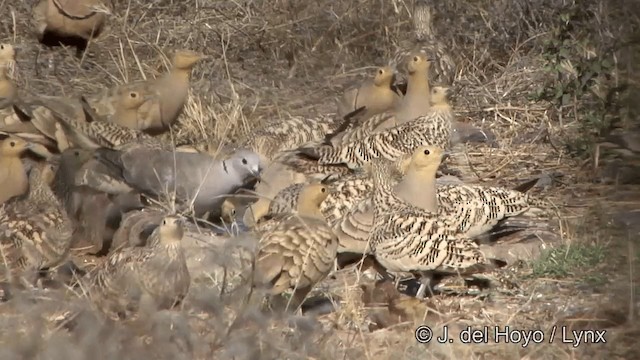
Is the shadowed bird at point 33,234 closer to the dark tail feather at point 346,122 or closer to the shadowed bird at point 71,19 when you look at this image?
the dark tail feather at point 346,122

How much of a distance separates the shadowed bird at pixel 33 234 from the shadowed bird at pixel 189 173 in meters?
0.79

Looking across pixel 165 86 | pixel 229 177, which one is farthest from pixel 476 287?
pixel 165 86

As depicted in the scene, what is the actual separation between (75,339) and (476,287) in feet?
8.51

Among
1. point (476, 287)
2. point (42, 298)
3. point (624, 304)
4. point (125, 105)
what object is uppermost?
point (624, 304)

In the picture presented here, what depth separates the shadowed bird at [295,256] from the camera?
5762 millimetres

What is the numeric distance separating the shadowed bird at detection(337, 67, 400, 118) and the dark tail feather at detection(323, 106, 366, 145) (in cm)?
12

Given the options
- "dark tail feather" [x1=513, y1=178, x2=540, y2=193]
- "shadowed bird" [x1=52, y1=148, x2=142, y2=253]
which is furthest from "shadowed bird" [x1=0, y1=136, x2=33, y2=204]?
"dark tail feather" [x1=513, y1=178, x2=540, y2=193]

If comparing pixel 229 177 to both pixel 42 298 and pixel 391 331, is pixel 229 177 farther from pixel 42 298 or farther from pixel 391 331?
pixel 42 298

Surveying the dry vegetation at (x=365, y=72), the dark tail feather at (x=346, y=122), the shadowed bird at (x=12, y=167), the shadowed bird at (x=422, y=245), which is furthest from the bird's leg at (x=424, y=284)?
the shadowed bird at (x=12, y=167)

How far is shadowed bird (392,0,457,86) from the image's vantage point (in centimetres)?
1031

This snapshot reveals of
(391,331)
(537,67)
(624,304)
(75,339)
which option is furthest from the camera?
(537,67)

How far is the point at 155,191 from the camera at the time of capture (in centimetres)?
792

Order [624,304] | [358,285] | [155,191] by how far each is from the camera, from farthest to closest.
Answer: [155,191]
[358,285]
[624,304]

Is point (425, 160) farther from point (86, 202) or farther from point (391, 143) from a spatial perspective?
point (86, 202)
